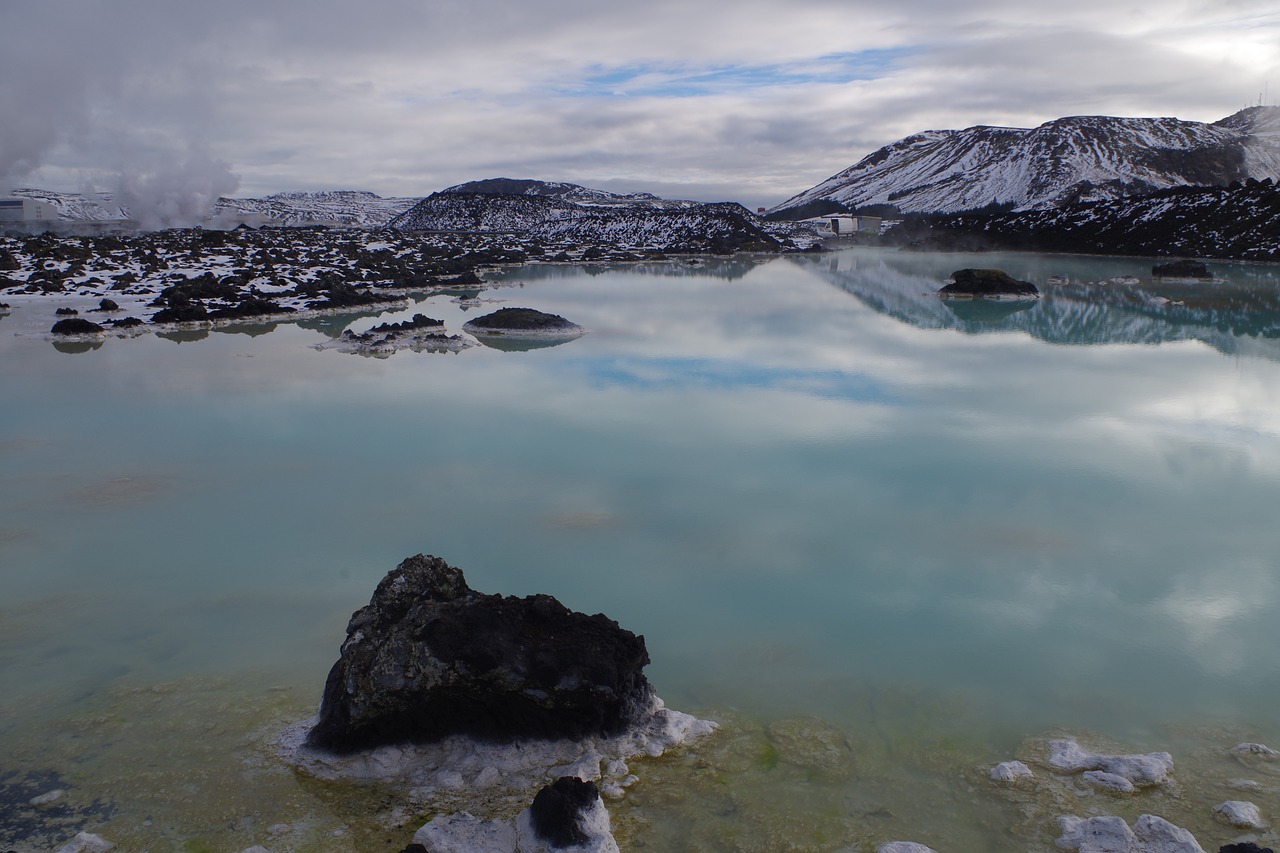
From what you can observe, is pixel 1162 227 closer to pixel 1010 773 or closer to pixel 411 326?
pixel 411 326

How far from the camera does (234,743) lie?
473cm

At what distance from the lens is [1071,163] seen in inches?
4387

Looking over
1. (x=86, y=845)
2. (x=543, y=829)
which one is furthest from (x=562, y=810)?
(x=86, y=845)

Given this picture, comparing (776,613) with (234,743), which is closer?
(234,743)

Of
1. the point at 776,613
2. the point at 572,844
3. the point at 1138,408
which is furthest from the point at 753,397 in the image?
the point at 572,844

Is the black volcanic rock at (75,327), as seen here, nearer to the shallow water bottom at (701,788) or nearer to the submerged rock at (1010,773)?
the shallow water bottom at (701,788)

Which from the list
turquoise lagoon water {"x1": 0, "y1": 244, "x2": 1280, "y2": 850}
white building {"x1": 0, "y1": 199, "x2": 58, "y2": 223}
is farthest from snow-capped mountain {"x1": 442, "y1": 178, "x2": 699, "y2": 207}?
turquoise lagoon water {"x1": 0, "y1": 244, "x2": 1280, "y2": 850}

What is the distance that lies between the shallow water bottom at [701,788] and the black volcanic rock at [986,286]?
87.4 feet

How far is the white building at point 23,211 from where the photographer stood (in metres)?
66.3

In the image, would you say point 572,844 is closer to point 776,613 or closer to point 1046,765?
point 1046,765

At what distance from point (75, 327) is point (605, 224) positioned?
5759cm

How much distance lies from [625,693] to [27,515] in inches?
267

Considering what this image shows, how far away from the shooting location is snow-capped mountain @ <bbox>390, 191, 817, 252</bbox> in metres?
64.7

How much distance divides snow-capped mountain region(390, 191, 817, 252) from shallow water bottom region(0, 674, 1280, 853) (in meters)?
56.1
